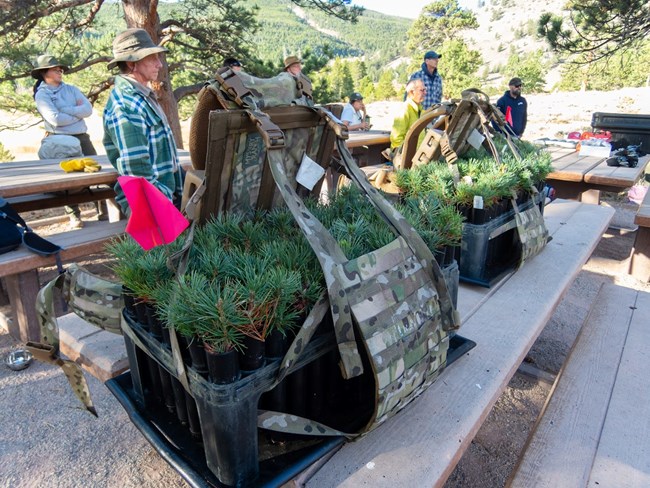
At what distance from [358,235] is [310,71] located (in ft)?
29.5

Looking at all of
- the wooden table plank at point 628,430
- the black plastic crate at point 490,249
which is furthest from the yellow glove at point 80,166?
the wooden table plank at point 628,430

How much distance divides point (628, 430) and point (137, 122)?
2.42 metres

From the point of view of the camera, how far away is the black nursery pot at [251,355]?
833mm

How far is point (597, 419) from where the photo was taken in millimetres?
1452

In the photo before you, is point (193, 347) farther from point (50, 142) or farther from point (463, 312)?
point (50, 142)

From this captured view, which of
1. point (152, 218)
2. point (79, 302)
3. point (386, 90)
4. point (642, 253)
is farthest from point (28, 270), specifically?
point (386, 90)

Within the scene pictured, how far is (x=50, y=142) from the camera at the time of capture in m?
4.36

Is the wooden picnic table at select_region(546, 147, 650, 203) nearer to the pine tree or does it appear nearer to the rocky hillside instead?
the pine tree

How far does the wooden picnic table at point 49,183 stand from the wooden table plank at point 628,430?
11.0 ft

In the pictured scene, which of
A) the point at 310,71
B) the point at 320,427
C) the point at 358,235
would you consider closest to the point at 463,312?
the point at 358,235

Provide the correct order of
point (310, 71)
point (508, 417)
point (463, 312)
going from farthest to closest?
point (310, 71) → point (508, 417) → point (463, 312)

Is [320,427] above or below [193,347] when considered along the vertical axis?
below

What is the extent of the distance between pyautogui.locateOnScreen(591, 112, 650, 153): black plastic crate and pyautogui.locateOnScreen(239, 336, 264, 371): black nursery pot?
7491mm


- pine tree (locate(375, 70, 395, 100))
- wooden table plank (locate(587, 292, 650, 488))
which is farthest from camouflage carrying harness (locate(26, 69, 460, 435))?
pine tree (locate(375, 70, 395, 100))
